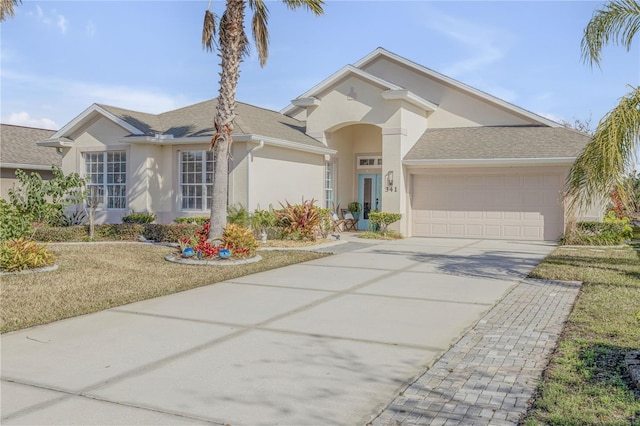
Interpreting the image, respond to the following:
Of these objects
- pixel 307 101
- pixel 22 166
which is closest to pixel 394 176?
pixel 307 101

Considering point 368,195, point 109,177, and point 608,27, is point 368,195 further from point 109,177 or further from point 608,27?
point 608,27

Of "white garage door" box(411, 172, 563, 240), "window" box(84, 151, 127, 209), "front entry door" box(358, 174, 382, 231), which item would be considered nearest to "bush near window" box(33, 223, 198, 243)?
"window" box(84, 151, 127, 209)

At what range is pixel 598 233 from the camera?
17672 millimetres

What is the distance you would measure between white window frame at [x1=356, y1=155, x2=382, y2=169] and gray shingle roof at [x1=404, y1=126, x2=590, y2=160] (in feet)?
7.07

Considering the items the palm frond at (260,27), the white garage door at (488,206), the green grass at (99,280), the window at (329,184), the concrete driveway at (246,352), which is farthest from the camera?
the window at (329,184)

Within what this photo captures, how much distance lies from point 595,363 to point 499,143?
15627mm

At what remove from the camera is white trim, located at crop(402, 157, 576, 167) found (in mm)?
18373

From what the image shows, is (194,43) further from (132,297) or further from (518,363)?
(518,363)

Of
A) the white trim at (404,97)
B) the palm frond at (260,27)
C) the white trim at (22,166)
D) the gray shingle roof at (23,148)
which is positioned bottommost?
the white trim at (22,166)

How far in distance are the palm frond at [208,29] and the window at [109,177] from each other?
631cm

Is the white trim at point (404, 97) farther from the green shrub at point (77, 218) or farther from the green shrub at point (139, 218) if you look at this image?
the green shrub at point (77, 218)

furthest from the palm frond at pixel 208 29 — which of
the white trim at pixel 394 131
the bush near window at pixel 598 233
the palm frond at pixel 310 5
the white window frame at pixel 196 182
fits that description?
the bush near window at pixel 598 233

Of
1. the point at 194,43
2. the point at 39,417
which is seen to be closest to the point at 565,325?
the point at 39,417

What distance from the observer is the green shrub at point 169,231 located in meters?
16.5
